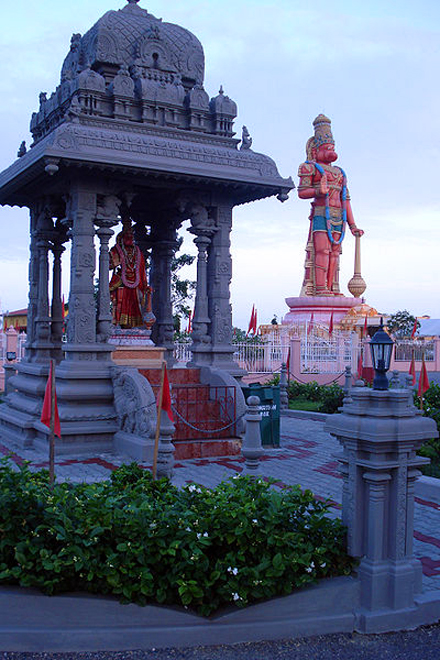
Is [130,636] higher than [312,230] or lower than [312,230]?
lower

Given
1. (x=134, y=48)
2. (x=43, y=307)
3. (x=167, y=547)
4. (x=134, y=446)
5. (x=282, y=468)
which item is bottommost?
(x=282, y=468)

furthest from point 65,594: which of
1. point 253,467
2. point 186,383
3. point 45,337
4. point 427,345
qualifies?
point 427,345

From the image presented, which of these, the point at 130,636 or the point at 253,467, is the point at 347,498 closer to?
the point at 130,636

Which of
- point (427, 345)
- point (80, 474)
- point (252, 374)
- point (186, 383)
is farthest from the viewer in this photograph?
point (427, 345)

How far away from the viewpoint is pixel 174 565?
13.9 feet

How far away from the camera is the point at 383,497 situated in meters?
4.64

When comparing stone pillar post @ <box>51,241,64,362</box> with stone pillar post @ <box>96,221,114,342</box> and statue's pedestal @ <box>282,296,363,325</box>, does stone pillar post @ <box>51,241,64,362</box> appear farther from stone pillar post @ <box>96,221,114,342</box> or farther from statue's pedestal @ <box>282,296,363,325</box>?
statue's pedestal @ <box>282,296,363,325</box>

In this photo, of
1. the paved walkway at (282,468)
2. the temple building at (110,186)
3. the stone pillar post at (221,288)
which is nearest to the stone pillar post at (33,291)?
the temple building at (110,186)

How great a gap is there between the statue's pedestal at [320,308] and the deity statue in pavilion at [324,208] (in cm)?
65

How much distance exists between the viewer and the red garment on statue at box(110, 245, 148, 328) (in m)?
12.4

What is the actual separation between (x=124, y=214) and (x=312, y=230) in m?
23.0

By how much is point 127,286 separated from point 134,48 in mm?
4317

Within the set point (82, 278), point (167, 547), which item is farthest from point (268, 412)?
point (167, 547)

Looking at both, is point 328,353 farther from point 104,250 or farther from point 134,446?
point 134,446
